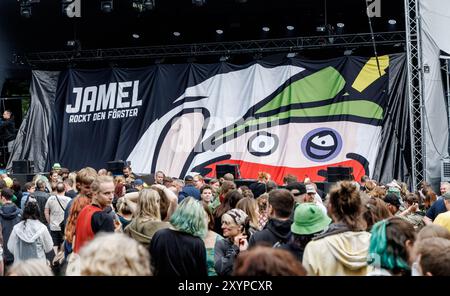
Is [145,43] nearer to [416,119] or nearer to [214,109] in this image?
[214,109]

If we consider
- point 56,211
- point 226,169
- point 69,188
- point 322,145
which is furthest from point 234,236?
point 322,145

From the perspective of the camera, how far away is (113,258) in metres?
2.77

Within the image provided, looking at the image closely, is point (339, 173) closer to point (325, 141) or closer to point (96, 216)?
point (325, 141)

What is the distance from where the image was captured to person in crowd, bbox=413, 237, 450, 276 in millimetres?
2975

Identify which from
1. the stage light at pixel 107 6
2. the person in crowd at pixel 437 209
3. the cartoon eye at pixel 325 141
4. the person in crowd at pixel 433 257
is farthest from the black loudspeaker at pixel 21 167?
the person in crowd at pixel 433 257

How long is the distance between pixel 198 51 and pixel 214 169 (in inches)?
139

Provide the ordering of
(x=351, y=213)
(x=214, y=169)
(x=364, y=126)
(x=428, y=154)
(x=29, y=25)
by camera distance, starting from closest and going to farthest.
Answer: (x=351, y=213)
(x=428, y=154)
(x=364, y=126)
(x=214, y=169)
(x=29, y=25)

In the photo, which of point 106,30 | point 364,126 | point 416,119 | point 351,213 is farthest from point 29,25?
point 351,213

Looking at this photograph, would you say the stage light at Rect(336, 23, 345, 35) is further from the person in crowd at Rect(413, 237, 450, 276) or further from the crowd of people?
the person in crowd at Rect(413, 237, 450, 276)

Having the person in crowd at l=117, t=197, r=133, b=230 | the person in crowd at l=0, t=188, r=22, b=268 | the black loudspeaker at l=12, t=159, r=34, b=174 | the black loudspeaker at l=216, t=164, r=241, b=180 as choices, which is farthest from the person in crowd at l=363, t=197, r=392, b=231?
the black loudspeaker at l=12, t=159, r=34, b=174

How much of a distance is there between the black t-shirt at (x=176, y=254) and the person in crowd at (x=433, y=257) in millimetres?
1720

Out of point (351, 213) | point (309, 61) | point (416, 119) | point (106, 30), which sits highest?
point (106, 30)

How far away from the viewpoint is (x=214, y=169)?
18.9 m

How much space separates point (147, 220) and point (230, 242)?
738mm
